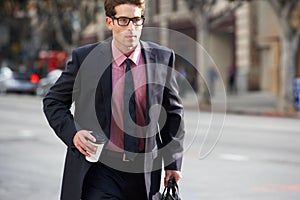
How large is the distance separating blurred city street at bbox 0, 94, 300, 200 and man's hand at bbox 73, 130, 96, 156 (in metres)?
0.95

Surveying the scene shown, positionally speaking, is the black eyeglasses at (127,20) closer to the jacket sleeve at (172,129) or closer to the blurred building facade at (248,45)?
the jacket sleeve at (172,129)

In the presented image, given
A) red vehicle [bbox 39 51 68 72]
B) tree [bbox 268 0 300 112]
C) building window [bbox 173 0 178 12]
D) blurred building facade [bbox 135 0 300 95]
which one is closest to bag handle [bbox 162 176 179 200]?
tree [bbox 268 0 300 112]

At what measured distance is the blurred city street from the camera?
8.97 m

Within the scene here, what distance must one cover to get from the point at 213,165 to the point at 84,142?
7863mm

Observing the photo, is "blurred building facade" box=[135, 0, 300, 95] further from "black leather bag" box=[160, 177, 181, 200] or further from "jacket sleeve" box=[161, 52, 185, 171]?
"black leather bag" box=[160, 177, 181, 200]

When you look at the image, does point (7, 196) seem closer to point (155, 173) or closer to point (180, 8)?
point (155, 173)

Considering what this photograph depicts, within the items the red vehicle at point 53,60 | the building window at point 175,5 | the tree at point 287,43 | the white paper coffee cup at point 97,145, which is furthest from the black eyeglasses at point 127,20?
the red vehicle at point 53,60

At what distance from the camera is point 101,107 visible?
3895mm

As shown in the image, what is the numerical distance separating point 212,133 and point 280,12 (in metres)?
18.7

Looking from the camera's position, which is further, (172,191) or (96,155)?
(172,191)

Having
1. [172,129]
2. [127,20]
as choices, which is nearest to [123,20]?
[127,20]

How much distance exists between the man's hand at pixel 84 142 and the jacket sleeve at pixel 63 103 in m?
0.10

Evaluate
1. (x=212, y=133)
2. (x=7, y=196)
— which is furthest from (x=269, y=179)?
(x=212, y=133)

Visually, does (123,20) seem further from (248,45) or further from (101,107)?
(248,45)
